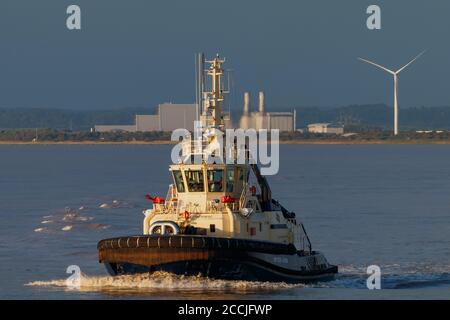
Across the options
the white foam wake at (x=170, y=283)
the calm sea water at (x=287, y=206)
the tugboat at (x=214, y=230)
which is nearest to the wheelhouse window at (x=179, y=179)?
the tugboat at (x=214, y=230)

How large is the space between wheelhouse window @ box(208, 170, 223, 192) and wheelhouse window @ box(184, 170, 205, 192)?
31 centimetres

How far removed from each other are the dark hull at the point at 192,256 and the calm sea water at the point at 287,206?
1.29 ft

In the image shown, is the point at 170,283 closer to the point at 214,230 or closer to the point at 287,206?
the point at 214,230

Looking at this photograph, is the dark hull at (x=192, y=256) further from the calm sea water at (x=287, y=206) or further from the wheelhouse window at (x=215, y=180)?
the wheelhouse window at (x=215, y=180)

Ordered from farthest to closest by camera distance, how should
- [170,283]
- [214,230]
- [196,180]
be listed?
[196,180], [214,230], [170,283]

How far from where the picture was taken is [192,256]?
5228 centimetres

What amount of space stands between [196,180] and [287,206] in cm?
4399

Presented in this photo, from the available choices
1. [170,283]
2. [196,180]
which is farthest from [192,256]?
[196,180]

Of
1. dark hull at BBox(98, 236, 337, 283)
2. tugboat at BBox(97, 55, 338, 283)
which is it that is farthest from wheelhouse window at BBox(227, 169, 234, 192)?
dark hull at BBox(98, 236, 337, 283)

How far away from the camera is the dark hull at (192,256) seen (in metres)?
52.3

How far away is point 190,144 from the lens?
56531 millimetres

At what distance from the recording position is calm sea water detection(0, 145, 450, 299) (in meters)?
54.1
